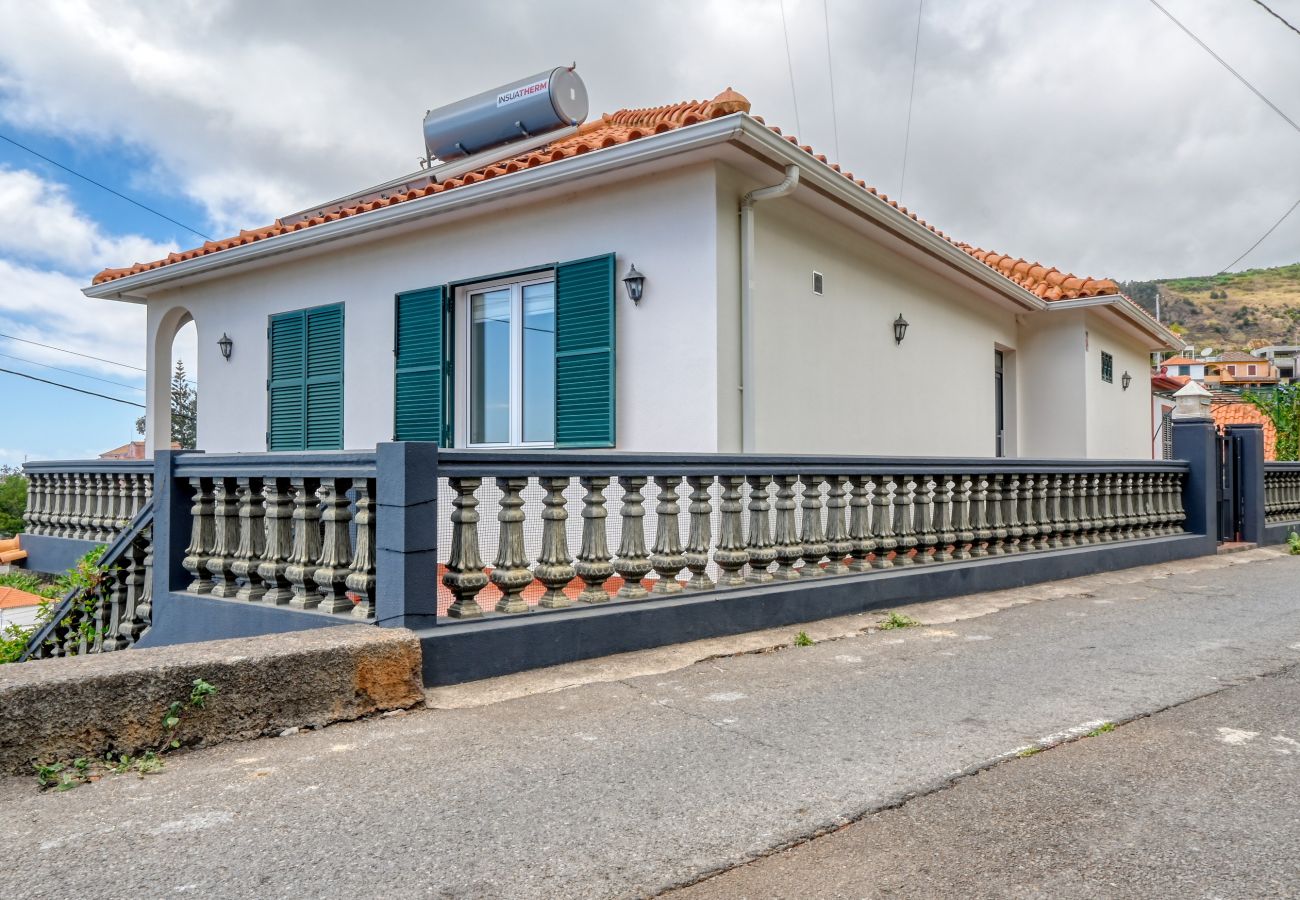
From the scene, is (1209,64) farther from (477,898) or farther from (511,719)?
(477,898)

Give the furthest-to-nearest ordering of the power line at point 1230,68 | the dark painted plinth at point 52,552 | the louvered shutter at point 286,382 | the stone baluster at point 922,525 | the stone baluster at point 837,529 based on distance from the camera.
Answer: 1. the power line at point 1230,68
2. the louvered shutter at point 286,382
3. the dark painted plinth at point 52,552
4. the stone baluster at point 922,525
5. the stone baluster at point 837,529

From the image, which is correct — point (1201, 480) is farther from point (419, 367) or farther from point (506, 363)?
point (419, 367)

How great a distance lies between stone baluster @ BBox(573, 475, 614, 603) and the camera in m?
4.08

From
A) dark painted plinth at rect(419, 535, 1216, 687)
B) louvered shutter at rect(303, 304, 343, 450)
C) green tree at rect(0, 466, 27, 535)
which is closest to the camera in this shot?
dark painted plinth at rect(419, 535, 1216, 687)

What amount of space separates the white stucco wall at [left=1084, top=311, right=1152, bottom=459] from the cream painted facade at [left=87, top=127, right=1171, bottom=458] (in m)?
0.09

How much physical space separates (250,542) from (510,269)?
143 inches

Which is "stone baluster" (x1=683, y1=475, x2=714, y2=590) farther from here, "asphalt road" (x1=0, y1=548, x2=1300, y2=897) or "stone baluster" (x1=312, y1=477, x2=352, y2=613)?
"stone baluster" (x1=312, y1=477, x2=352, y2=613)

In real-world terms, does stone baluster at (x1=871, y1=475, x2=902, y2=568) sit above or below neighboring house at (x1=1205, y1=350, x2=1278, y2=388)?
below

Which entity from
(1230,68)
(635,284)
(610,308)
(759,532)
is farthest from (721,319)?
(1230,68)

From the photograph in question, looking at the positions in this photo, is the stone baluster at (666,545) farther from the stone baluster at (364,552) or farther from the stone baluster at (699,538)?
the stone baluster at (364,552)

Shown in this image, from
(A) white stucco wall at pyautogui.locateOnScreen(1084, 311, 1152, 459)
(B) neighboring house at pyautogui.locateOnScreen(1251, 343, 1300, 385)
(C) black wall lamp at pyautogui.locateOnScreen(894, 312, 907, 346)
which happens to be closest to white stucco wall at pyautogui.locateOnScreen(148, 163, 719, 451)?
(C) black wall lamp at pyautogui.locateOnScreen(894, 312, 907, 346)

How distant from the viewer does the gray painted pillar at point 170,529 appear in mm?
4480

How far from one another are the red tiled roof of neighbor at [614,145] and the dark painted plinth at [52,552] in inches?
120

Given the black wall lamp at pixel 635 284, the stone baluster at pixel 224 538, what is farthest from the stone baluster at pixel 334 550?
A: the black wall lamp at pixel 635 284
